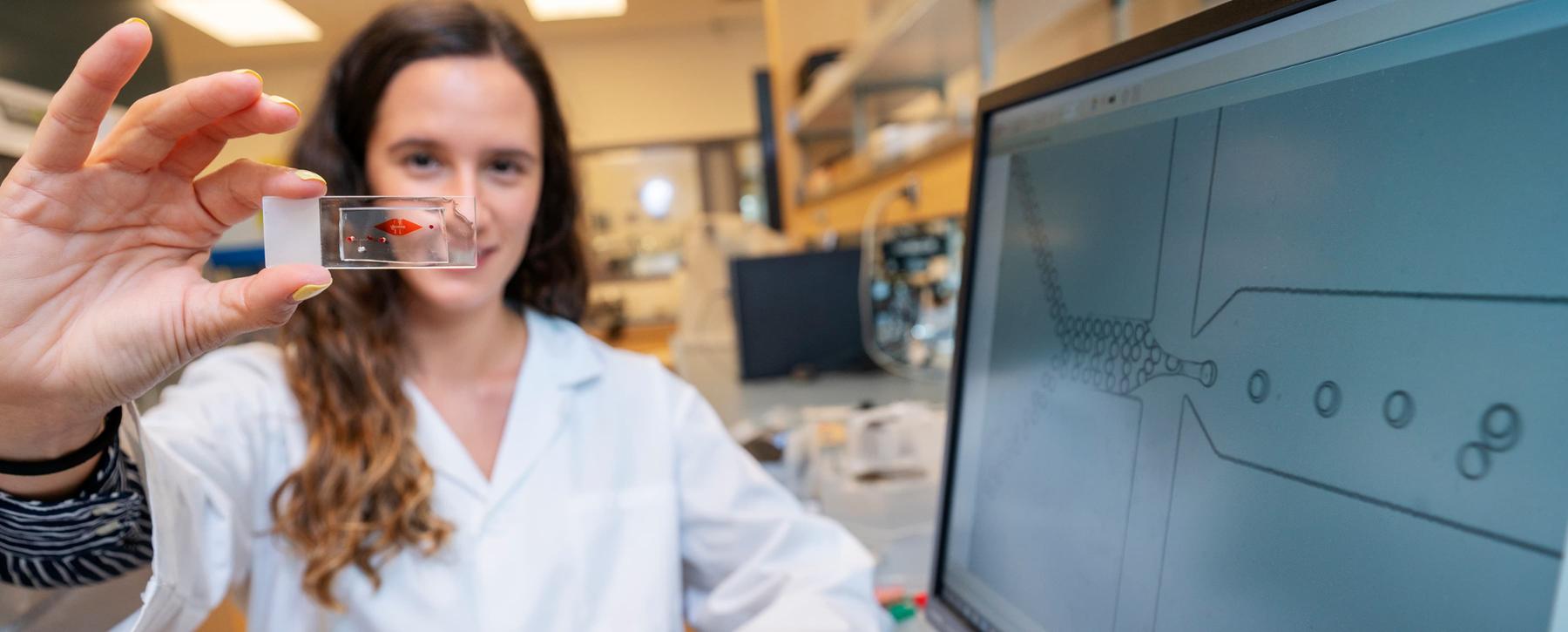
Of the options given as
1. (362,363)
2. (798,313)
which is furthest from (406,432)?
(798,313)

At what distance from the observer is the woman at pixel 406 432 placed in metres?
0.50

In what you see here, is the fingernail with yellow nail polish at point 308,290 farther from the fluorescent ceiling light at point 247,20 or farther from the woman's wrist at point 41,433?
the fluorescent ceiling light at point 247,20

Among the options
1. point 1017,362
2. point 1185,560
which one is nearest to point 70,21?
point 1017,362

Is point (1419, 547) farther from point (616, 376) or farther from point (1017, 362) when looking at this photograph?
point (616, 376)

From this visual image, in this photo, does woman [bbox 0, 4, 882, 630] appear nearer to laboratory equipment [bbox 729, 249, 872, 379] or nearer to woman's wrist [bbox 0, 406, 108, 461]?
woman's wrist [bbox 0, 406, 108, 461]

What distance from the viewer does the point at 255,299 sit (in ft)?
1.45

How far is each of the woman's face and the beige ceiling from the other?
483 cm

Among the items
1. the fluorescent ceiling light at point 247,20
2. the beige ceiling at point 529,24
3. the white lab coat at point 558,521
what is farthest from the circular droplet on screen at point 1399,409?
the fluorescent ceiling light at point 247,20

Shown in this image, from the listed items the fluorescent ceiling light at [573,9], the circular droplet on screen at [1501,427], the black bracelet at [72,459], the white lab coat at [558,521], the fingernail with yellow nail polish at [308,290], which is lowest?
the white lab coat at [558,521]

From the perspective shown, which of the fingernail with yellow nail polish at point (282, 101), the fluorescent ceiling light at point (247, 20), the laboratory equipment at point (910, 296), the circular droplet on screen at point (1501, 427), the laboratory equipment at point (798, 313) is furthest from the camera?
the fluorescent ceiling light at point (247, 20)

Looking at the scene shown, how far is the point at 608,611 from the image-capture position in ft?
2.93

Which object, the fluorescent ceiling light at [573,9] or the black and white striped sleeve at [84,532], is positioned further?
the fluorescent ceiling light at [573,9]

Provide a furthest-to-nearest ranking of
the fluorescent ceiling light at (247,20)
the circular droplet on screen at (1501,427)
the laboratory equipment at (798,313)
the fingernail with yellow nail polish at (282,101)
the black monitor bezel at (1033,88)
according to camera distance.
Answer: the fluorescent ceiling light at (247,20)
the laboratory equipment at (798,313)
the fingernail with yellow nail polish at (282,101)
the black monitor bezel at (1033,88)
the circular droplet on screen at (1501,427)

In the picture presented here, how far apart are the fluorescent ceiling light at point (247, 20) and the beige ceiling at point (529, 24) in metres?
0.09
